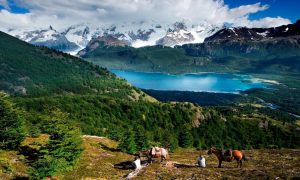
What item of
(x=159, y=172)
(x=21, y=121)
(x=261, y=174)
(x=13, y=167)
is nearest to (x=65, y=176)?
(x=13, y=167)

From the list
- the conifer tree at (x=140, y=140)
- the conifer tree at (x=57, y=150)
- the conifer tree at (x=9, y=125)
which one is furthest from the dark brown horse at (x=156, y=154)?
the conifer tree at (x=140, y=140)

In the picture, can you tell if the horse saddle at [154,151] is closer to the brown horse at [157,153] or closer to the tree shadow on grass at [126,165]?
the brown horse at [157,153]

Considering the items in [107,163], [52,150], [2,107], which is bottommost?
[107,163]

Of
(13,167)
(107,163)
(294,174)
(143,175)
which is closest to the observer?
(294,174)

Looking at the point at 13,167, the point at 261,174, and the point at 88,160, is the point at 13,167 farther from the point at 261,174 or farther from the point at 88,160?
the point at 261,174

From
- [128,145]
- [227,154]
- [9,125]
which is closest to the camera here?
[227,154]

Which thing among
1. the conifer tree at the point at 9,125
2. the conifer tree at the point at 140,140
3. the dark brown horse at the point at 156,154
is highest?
the conifer tree at the point at 9,125

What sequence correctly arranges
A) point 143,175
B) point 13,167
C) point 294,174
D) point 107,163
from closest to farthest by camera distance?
point 294,174, point 143,175, point 13,167, point 107,163

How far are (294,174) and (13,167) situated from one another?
38688 millimetres

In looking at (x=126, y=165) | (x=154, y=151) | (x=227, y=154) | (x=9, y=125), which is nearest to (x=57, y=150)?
(x=126, y=165)

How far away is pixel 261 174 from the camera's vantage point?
44.0 m

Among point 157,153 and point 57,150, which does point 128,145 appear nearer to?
point 157,153

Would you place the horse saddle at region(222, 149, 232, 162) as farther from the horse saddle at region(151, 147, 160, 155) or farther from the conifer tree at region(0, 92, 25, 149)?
the conifer tree at region(0, 92, 25, 149)

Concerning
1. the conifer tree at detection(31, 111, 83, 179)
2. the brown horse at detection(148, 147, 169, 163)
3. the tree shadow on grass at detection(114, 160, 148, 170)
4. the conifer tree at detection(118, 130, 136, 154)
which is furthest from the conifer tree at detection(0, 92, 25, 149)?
the brown horse at detection(148, 147, 169, 163)
